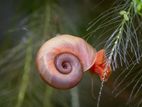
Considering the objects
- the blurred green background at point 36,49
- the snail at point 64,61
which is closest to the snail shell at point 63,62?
the snail at point 64,61

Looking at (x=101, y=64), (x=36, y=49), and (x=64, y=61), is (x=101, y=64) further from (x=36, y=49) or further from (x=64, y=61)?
(x=36, y=49)

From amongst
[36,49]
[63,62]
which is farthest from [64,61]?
[36,49]

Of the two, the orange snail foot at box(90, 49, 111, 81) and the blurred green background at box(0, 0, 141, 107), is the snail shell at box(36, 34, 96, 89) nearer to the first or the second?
the orange snail foot at box(90, 49, 111, 81)

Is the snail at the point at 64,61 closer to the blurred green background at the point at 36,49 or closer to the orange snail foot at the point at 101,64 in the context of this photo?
the orange snail foot at the point at 101,64

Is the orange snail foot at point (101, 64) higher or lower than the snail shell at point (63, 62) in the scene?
lower

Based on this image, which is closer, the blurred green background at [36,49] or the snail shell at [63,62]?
the snail shell at [63,62]

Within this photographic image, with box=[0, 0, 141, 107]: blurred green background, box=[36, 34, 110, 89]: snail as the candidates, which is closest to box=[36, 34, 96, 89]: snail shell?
box=[36, 34, 110, 89]: snail
